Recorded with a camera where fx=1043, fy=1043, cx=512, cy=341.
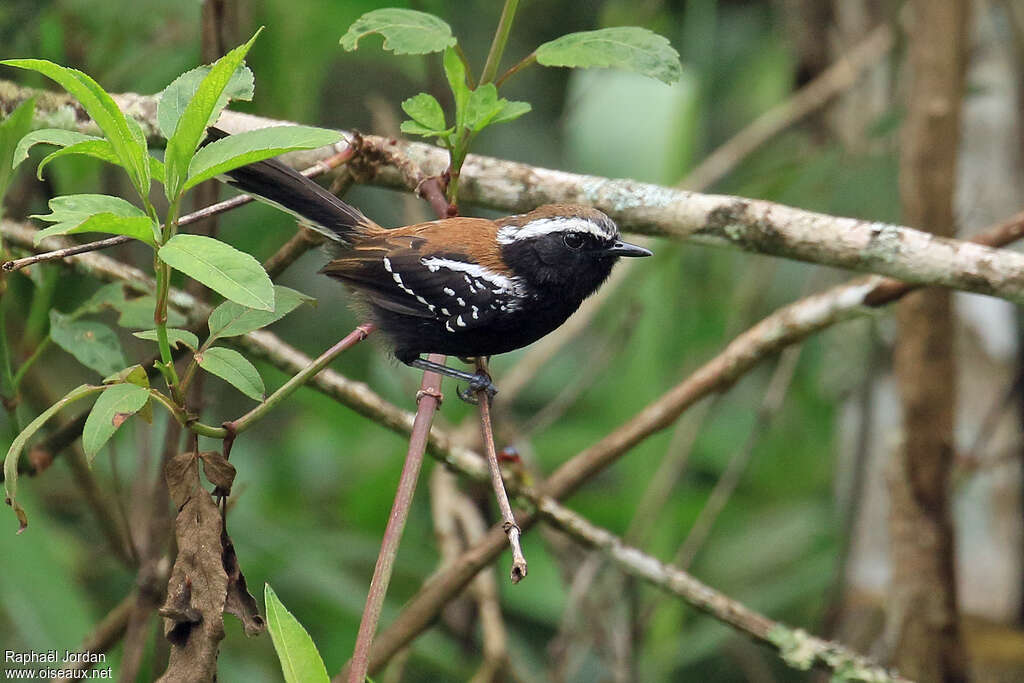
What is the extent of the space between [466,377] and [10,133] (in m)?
1.16

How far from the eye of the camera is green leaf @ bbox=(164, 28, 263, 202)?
5.58ft

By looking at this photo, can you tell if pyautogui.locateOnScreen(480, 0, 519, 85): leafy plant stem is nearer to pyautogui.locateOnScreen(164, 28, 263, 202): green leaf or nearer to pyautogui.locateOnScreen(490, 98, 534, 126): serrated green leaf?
pyautogui.locateOnScreen(490, 98, 534, 126): serrated green leaf

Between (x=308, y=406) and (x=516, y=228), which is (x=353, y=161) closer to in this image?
(x=516, y=228)

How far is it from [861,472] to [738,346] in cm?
172

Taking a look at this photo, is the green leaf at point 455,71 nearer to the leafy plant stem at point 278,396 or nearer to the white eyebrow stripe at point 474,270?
the leafy plant stem at point 278,396

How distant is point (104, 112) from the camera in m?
1.70

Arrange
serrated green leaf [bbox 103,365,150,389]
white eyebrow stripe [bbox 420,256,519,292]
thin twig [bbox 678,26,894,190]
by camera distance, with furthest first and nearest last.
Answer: thin twig [bbox 678,26,894,190]
white eyebrow stripe [bbox 420,256,519,292]
serrated green leaf [bbox 103,365,150,389]

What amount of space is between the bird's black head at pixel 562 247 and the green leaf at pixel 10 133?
1.22 meters

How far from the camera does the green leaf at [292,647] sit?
5.64 ft

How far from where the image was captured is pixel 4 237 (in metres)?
2.81

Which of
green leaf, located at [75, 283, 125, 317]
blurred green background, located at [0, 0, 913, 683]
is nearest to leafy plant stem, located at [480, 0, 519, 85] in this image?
green leaf, located at [75, 283, 125, 317]

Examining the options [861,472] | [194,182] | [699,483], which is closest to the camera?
[194,182]

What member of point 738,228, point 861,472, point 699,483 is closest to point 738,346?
point 738,228

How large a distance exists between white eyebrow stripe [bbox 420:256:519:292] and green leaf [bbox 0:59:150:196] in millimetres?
1197
